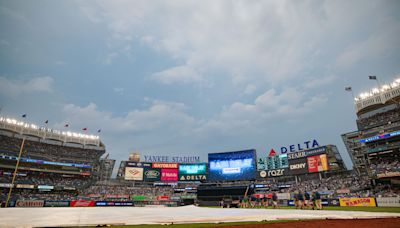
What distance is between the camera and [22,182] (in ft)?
197

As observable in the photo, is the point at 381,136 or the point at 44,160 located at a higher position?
the point at 381,136

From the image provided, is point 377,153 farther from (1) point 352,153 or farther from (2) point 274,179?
(2) point 274,179

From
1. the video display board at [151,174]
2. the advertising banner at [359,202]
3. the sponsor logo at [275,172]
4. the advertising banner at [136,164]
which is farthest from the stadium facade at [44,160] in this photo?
the advertising banner at [359,202]

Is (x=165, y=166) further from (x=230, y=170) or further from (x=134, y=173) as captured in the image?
(x=230, y=170)

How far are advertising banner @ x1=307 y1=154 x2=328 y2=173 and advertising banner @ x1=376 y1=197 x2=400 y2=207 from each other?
28644 millimetres

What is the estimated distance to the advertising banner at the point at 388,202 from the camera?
26.9 meters

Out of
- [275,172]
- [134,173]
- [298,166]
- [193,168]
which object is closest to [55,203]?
[134,173]

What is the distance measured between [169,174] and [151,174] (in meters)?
5.85

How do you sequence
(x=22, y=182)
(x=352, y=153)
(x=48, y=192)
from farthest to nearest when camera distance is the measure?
(x=352, y=153)
(x=48, y=192)
(x=22, y=182)

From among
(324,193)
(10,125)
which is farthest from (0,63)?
(324,193)

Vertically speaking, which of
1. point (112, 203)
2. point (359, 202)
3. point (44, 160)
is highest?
point (44, 160)

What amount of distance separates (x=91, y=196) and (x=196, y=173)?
31.3 m

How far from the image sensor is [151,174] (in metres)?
72.8

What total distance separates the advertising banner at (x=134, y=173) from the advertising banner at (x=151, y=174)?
5.27 ft
